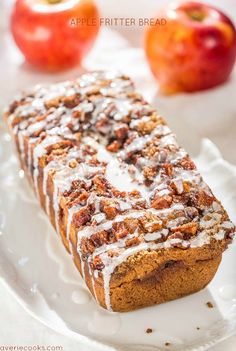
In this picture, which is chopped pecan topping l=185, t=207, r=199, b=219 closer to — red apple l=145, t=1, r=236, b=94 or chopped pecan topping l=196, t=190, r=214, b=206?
Result: chopped pecan topping l=196, t=190, r=214, b=206

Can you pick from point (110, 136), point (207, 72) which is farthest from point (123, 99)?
point (207, 72)

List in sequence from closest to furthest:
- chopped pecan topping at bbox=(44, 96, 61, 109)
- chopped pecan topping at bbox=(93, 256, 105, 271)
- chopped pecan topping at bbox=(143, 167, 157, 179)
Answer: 1. chopped pecan topping at bbox=(93, 256, 105, 271)
2. chopped pecan topping at bbox=(143, 167, 157, 179)
3. chopped pecan topping at bbox=(44, 96, 61, 109)

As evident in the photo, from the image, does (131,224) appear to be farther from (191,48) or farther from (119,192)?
(191,48)

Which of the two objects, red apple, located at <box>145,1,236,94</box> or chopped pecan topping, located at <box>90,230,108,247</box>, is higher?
chopped pecan topping, located at <box>90,230,108,247</box>

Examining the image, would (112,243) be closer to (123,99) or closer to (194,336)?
(194,336)

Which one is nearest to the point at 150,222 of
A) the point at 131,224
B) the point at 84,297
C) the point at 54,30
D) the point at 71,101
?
the point at 131,224

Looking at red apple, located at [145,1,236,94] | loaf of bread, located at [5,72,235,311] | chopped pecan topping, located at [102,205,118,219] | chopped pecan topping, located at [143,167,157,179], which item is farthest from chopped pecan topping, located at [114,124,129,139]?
red apple, located at [145,1,236,94]

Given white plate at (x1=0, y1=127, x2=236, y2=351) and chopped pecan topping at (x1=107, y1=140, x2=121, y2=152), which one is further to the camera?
chopped pecan topping at (x1=107, y1=140, x2=121, y2=152)

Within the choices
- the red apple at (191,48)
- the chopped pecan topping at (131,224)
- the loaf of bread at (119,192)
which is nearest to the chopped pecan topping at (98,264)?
the loaf of bread at (119,192)
